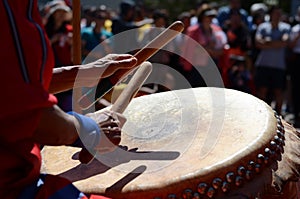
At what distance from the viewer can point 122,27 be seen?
6777 mm

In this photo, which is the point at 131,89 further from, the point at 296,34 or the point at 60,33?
the point at 296,34

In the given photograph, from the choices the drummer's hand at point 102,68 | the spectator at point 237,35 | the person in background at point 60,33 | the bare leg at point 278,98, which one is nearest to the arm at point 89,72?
the drummer's hand at point 102,68

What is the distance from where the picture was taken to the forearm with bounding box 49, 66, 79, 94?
183cm

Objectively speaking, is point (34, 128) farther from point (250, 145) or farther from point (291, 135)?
point (291, 135)

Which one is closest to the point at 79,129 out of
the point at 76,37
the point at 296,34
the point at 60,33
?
the point at 76,37

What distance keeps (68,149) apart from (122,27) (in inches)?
192

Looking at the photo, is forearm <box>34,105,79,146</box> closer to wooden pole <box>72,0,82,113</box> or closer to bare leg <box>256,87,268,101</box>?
wooden pole <box>72,0,82,113</box>

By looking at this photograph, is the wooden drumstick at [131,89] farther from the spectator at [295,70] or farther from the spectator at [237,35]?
the spectator at [295,70]

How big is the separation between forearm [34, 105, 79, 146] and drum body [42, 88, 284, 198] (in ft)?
1.10

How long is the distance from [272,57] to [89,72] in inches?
211

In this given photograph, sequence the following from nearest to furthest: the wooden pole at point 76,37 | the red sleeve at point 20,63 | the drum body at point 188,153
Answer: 1. the red sleeve at point 20,63
2. the drum body at point 188,153
3. the wooden pole at point 76,37

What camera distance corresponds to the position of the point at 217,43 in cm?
620

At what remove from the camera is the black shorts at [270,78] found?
6852mm

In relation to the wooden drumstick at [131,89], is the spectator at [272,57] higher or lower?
lower
